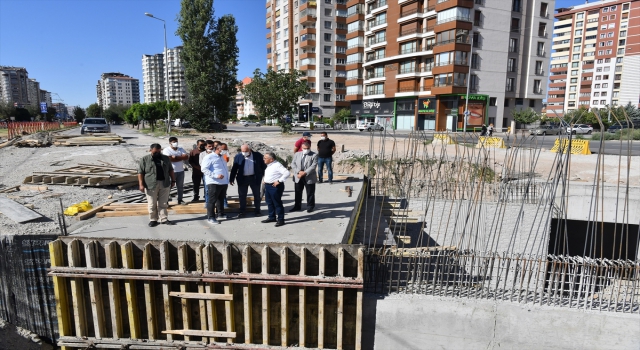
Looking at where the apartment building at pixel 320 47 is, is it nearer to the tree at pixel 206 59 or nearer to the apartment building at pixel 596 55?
the tree at pixel 206 59

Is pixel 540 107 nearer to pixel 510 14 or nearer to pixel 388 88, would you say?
pixel 510 14

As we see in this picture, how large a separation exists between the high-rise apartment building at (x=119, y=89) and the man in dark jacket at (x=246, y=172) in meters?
171

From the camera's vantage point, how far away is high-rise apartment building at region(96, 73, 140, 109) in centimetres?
16025

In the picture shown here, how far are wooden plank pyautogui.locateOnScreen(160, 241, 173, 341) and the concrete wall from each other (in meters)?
2.96

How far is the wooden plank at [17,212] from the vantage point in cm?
745

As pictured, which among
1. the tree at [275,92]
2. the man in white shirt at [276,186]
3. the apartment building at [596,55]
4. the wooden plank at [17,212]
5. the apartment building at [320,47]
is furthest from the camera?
the apartment building at [596,55]

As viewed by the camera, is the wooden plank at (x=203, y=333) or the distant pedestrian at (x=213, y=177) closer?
the wooden plank at (x=203, y=333)

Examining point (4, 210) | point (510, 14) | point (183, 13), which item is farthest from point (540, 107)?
point (4, 210)

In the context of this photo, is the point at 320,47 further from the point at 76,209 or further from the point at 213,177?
the point at 213,177

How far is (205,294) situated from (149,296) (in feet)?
2.86

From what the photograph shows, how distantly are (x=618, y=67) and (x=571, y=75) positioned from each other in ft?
42.6

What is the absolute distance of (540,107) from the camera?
47.7 meters

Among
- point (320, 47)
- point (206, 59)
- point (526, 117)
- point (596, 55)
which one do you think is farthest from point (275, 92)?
point (596, 55)

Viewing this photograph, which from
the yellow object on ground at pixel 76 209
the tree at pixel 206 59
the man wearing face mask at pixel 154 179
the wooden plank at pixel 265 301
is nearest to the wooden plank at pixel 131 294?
the man wearing face mask at pixel 154 179
